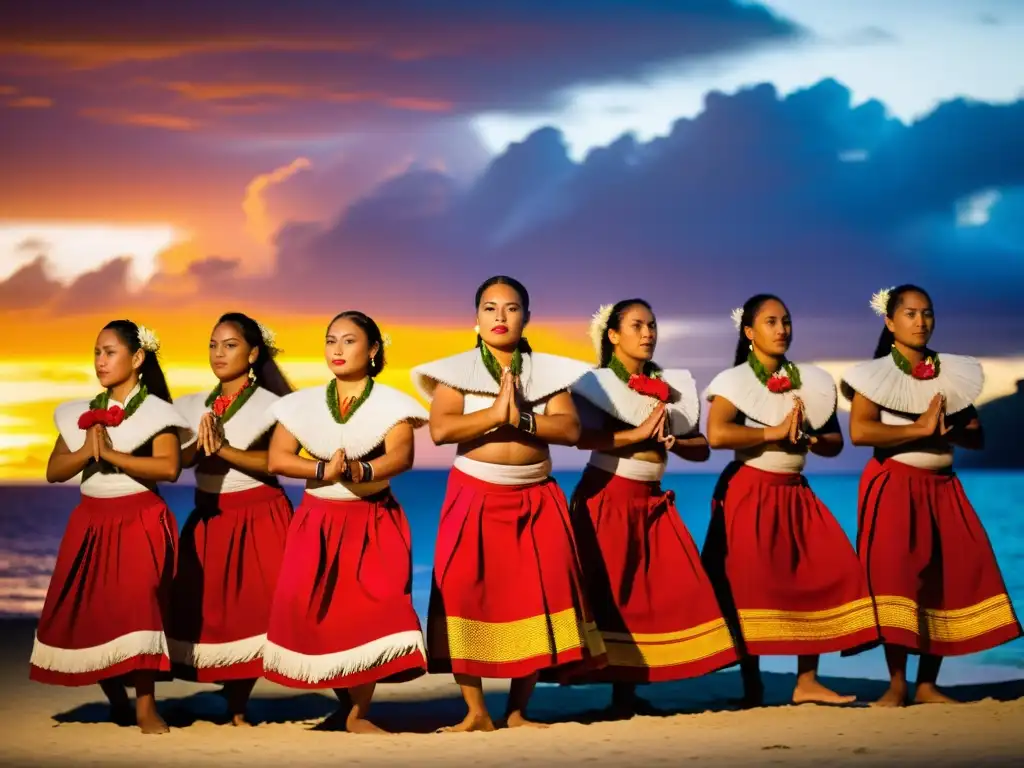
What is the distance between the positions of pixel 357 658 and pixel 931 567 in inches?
94.9

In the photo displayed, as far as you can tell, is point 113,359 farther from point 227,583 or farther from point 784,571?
point 784,571

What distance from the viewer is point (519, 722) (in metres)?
6.18

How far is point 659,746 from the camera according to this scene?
584cm

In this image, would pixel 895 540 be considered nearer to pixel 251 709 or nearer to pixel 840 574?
pixel 840 574

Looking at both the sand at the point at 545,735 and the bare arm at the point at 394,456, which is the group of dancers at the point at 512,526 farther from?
the sand at the point at 545,735

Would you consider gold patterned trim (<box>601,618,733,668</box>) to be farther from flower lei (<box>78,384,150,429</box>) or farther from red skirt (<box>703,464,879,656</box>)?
flower lei (<box>78,384,150,429</box>)

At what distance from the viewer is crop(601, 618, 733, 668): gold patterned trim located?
254 inches

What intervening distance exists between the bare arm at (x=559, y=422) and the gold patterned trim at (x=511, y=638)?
644 millimetres

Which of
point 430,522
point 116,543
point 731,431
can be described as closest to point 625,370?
point 731,431

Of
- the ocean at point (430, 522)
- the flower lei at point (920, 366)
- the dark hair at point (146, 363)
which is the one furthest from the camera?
the ocean at point (430, 522)

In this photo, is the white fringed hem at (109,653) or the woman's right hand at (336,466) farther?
the white fringed hem at (109,653)

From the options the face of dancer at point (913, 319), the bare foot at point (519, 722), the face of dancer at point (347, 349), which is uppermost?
the face of dancer at point (913, 319)

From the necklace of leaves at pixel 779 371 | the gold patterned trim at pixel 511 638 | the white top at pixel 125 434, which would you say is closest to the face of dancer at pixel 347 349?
the white top at pixel 125 434

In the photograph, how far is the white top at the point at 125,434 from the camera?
625 centimetres
